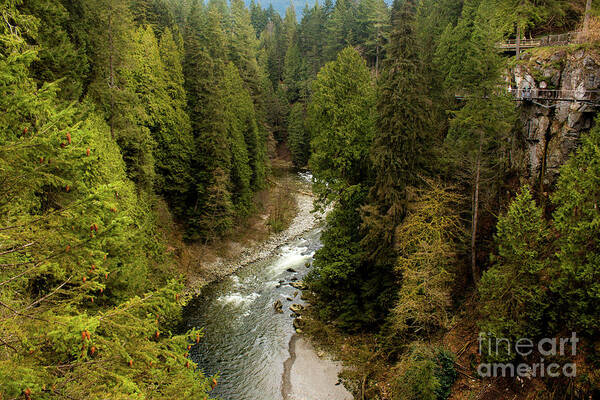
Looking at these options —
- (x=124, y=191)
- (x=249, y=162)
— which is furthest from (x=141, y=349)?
(x=249, y=162)

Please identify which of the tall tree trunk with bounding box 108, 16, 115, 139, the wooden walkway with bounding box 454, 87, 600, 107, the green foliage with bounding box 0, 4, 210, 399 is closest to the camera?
the green foliage with bounding box 0, 4, 210, 399

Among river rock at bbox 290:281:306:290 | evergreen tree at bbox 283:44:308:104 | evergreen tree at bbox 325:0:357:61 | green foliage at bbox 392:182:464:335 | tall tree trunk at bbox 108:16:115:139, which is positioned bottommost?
river rock at bbox 290:281:306:290

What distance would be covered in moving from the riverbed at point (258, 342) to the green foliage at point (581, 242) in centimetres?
1087

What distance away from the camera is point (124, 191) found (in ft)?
57.9

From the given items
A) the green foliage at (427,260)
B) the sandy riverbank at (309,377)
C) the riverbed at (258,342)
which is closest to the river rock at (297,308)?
the riverbed at (258,342)

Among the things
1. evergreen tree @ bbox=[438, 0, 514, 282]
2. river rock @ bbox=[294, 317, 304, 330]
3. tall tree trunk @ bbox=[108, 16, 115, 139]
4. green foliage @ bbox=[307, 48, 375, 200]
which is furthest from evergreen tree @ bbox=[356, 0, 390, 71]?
river rock @ bbox=[294, 317, 304, 330]

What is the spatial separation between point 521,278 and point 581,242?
2392mm

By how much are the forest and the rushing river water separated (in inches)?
86.5

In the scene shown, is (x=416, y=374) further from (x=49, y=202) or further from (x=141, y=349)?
(x=49, y=202)

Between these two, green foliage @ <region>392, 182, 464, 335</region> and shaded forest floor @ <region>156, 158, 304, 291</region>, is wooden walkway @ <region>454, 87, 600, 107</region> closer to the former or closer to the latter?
green foliage @ <region>392, 182, 464, 335</region>

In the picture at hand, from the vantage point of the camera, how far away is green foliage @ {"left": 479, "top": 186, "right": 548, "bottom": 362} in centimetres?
1292

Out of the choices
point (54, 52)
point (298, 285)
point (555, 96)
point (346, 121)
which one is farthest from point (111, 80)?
point (555, 96)

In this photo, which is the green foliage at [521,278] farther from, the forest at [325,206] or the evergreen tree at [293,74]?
the evergreen tree at [293,74]

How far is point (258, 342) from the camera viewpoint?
882 inches
